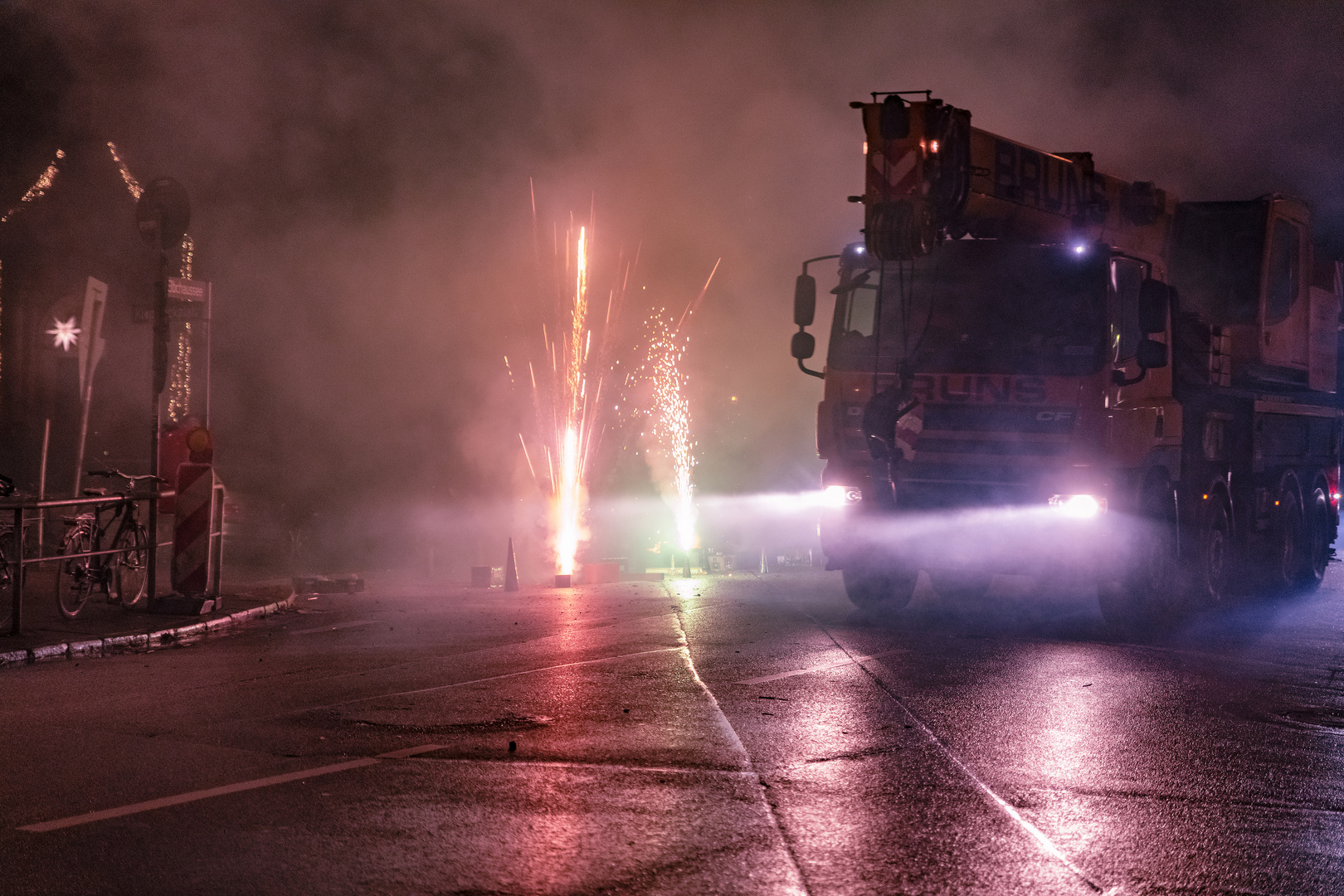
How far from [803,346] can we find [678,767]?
703 cm

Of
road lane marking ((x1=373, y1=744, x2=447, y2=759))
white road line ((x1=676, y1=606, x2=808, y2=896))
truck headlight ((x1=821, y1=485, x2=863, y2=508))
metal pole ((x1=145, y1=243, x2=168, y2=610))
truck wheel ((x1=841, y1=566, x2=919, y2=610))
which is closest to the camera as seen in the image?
white road line ((x1=676, y1=606, x2=808, y2=896))

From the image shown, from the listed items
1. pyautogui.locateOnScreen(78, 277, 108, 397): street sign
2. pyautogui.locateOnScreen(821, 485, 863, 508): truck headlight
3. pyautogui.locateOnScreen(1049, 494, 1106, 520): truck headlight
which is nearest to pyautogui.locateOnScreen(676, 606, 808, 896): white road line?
pyautogui.locateOnScreen(821, 485, 863, 508): truck headlight

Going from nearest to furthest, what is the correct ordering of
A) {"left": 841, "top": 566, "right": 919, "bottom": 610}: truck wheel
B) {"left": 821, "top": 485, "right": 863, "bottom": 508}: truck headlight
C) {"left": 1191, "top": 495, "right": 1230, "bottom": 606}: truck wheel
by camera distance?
{"left": 821, "top": 485, "right": 863, "bottom": 508}: truck headlight < {"left": 841, "top": 566, "right": 919, "bottom": 610}: truck wheel < {"left": 1191, "top": 495, "right": 1230, "bottom": 606}: truck wheel

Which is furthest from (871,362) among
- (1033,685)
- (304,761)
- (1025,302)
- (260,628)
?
(304,761)

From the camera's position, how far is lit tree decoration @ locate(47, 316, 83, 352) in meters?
14.8

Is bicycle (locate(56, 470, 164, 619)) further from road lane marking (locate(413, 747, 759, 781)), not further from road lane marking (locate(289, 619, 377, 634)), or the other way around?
road lane marking (locate(413, 747, 759, 781))

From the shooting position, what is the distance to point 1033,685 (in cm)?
826

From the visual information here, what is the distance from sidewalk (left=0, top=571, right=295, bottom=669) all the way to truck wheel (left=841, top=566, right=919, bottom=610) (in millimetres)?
5754

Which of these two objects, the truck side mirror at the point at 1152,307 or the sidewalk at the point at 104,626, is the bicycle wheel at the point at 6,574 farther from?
the truck side mirror at the point at 1152,307

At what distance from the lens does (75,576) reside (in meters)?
11.4

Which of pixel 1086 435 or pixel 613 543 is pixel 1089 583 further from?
pixel 613 543

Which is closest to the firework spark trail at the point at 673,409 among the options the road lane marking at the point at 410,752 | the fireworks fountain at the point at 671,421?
the fireworks fountain at the point at 671,421

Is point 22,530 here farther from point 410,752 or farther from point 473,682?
point 410,752

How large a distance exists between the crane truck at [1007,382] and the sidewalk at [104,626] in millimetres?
5578
